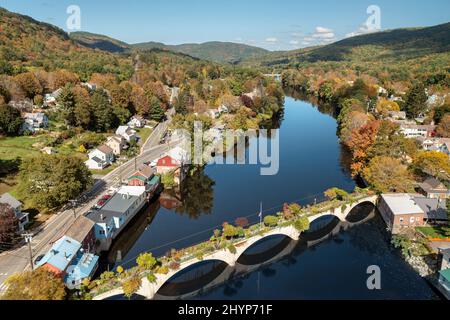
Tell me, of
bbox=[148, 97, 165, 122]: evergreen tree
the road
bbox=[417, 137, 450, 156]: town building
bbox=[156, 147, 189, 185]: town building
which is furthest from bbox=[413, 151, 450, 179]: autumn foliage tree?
bbox=[148, 97, 165, 122]: evergreen tree

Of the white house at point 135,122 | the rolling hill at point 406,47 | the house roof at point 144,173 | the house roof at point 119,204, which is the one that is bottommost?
the house roof at point 119,204

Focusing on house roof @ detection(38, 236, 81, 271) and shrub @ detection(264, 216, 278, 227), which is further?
shrub @ detection(264, 216, 278, 227)

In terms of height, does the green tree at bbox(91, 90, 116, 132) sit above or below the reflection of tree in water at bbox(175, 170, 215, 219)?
above

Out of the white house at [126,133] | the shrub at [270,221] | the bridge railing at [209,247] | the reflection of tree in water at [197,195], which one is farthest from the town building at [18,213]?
the white house at [126,133]

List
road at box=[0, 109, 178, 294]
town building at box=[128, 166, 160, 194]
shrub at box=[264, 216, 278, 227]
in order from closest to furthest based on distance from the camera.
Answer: road at box=[0, 109, 178, 294] < shrub at box=[264, 216, 278, 227] < town building at box=[128, 166, 160, 194]

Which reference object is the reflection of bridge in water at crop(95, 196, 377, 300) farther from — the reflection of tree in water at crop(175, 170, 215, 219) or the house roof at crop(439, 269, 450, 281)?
the house roof at crop(439, 269, 450, 281)

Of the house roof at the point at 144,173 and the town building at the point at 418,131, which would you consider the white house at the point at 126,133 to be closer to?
the house roof at the point at 144,173

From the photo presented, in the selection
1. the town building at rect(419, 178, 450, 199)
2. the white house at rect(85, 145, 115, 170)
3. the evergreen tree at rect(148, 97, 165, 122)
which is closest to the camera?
the town building at rect(419, 178, 450, 199)
